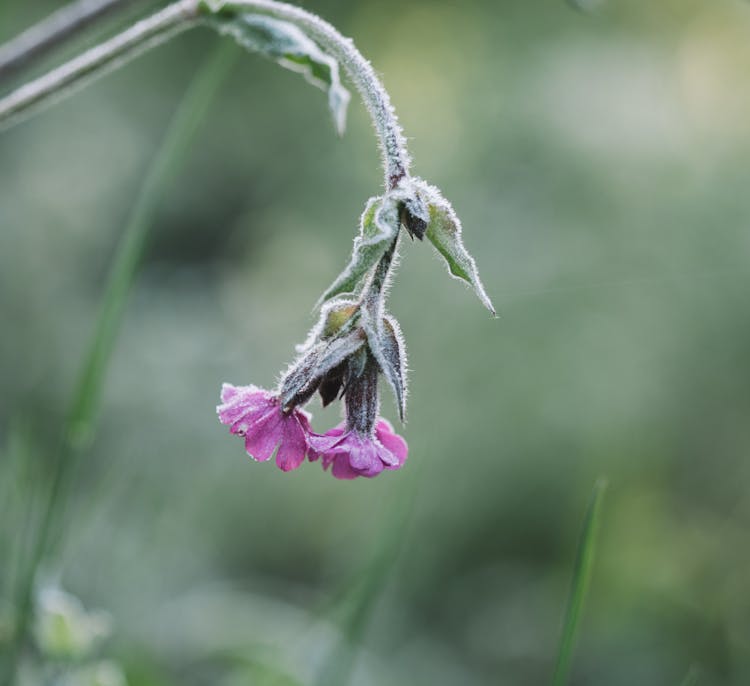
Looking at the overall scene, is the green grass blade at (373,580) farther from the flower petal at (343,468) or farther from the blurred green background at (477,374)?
the blurred green background at (477,374)

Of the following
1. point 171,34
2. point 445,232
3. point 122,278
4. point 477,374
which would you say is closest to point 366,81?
point 445,232

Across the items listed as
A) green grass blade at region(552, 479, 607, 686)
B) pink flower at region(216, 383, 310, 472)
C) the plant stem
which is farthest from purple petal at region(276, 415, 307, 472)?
the plant stem

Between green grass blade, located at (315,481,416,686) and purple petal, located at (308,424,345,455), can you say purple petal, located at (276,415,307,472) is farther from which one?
green grass blade, located at (315,481,416,686)

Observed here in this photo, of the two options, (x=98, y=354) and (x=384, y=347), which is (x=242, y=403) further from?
(x=98, y=354)

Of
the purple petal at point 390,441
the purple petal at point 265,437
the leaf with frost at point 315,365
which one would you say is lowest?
the purple petal at point 265,437

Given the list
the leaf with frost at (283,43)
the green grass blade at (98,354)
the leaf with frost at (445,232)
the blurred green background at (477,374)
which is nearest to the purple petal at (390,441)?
the leaf with frost at (445,232)
